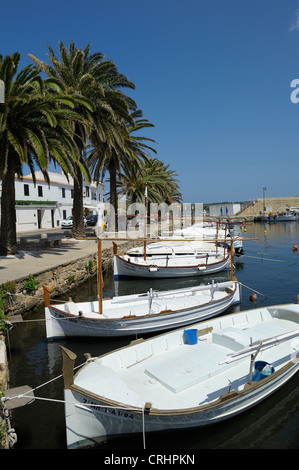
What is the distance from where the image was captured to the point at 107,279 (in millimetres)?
23297

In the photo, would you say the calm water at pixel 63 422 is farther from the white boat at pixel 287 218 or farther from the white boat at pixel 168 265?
the white boat at pixel 287 218

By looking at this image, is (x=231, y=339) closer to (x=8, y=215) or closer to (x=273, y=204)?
(x=8, y=215)

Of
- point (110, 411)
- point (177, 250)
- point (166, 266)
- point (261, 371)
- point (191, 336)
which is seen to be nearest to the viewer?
point (110, 411)

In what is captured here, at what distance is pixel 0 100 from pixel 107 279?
13484 millimetres

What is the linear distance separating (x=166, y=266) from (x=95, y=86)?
14273 millimetres

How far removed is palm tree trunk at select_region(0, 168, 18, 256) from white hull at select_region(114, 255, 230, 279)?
6.97 m

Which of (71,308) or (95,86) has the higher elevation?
(95,86)

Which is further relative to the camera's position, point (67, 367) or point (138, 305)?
point (138, 305)

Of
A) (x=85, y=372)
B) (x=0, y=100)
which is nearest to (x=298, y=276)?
(x=85, y=372)

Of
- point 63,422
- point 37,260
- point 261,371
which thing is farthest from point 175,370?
point 37,260

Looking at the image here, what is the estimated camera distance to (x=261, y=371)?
743 centimetres

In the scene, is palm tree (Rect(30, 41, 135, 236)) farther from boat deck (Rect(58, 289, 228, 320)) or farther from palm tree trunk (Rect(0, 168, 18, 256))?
boat deck (Rect(58, 289, 228, 320))

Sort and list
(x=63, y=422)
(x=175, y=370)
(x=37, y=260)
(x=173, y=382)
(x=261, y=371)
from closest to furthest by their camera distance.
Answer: (x=63, y=422) → (x=173, y=382) → (x=261, y=371) → (x=175, y=370) → (x=37, y=260)
